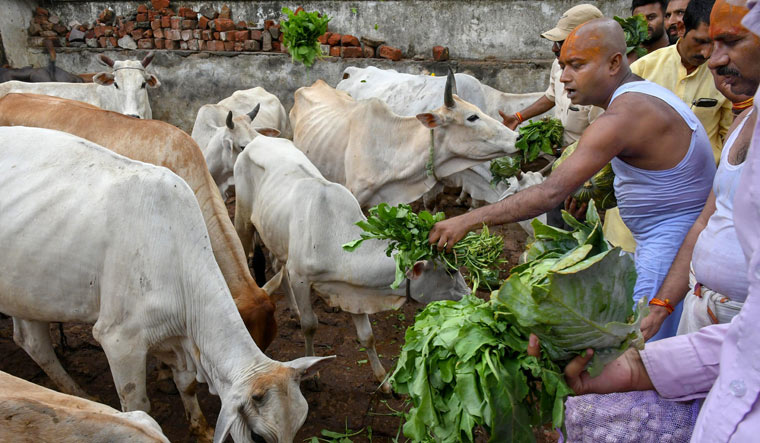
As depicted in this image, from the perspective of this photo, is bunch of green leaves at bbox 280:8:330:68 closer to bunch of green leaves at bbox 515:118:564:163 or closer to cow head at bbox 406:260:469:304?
bunch of green leaves at bbox 515:118:564:163

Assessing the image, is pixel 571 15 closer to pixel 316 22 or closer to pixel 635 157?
pixel 635 157

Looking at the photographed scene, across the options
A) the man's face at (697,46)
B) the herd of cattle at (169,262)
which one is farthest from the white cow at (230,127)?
the man's face at (697,46)

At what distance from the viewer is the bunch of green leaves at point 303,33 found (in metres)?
8.64

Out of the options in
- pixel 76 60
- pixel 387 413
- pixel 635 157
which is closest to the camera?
pixel 635 157

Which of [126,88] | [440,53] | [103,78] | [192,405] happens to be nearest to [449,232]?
[192,405]

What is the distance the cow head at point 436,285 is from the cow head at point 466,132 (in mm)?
1917

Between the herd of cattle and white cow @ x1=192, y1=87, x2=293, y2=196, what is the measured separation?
1.01 m

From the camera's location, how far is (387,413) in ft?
13.6

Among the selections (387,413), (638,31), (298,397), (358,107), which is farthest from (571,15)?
(298,397)

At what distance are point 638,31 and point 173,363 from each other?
14.6ft

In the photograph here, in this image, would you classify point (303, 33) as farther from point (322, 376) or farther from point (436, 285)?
point (436, 285)

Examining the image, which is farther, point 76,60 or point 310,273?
point 76,60

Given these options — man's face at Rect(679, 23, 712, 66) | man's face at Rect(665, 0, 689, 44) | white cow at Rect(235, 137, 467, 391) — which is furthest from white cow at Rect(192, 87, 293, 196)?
man's face at Rect(679, 23, 712, 66)

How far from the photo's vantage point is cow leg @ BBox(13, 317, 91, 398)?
3973 mm
